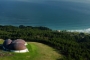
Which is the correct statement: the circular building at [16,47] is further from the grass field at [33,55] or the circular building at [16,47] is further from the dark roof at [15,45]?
the grass field at [33,55]

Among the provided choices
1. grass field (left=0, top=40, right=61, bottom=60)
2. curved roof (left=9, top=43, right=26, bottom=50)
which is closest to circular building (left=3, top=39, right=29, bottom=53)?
curved roof (left=9, top=43, right=26, bottom=50)

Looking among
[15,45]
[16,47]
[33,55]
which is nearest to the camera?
[33,55]

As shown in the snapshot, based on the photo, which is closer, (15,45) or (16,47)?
(16,47)

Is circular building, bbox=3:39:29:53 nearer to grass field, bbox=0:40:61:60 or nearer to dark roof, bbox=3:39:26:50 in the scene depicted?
dark roof, bbox=3:39:26:50

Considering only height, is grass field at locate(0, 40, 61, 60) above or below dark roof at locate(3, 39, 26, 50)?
below

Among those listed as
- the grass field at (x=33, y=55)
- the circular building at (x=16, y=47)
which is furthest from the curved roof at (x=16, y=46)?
the grass field at (x=33, y=55)

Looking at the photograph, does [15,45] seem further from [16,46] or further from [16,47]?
[16,47]

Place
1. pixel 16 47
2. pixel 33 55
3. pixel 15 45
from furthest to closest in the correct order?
pixel 15 45, pixel 16 47, pixel 33 55

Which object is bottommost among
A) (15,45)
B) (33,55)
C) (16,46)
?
(33,55)

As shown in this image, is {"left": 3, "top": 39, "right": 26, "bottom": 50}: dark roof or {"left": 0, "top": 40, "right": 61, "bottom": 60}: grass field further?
{"left": 3, "top": 39, "right": 26, "bottom": 50}: dark roof

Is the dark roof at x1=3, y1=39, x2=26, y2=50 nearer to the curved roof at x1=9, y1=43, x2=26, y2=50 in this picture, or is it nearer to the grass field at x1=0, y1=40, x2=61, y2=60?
the curved roof at x1=9, y1=43, x2=26, y2=50

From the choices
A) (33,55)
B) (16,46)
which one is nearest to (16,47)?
(16,46)

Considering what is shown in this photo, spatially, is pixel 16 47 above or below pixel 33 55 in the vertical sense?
above

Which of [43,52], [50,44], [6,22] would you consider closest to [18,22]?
[6,22]
